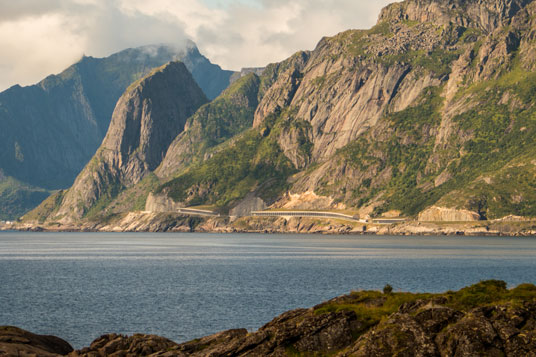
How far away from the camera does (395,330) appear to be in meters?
49.6

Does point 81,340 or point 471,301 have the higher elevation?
point 471,301

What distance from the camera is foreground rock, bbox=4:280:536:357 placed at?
47438mm

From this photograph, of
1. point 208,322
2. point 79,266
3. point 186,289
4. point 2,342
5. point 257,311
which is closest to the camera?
point 2,342

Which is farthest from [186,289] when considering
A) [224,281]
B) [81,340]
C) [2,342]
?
[2,342]

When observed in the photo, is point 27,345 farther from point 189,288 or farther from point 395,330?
point 189,288

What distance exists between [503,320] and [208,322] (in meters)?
49.4

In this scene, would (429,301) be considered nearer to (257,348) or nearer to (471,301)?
(471,301)

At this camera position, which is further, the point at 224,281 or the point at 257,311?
the point at 224,281

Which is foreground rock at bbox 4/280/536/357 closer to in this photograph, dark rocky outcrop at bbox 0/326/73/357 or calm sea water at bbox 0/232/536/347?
dark rocky outcrop at bbox 0/326/73/357

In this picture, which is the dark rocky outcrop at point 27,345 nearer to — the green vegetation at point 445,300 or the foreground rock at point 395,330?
the foreground rock at point 395,330

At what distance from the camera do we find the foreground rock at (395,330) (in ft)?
156

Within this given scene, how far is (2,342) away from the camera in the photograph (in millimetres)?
64312

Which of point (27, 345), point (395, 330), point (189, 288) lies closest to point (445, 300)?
point (395, 330)

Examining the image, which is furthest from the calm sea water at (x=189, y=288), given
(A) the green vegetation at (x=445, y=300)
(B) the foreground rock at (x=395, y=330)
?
(A) the green vegetation at (x=445, y=300)
